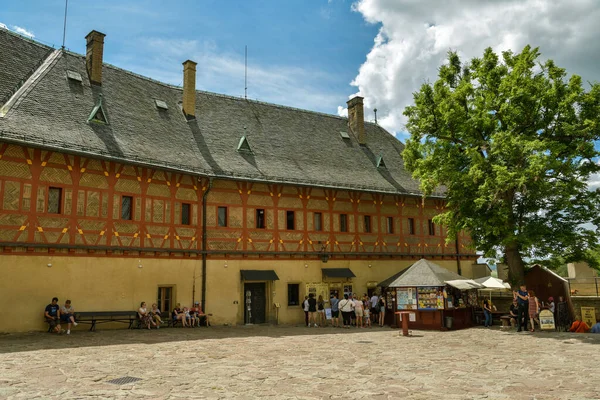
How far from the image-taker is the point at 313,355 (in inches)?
493

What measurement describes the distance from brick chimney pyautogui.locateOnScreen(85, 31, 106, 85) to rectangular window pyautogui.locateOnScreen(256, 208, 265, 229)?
339 inches

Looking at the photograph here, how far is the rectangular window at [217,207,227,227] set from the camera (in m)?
21.2

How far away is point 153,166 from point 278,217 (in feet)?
20.4

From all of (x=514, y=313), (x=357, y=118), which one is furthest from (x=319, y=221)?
(x=514, y=313)

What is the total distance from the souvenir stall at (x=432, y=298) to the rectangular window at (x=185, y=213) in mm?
8706

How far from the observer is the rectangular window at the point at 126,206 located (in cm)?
1855

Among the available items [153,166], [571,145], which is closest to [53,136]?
[153,166]

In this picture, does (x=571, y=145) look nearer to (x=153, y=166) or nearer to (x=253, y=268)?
(x=253, y=268)

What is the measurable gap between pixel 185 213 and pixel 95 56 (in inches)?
306

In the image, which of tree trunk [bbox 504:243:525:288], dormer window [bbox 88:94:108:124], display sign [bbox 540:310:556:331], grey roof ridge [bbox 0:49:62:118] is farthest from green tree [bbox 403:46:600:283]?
grey roof ridge [bbox 0:49:62:118]

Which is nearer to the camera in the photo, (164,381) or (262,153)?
(164,381)

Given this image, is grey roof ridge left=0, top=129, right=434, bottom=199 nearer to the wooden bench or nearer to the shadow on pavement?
the shadow on pavement

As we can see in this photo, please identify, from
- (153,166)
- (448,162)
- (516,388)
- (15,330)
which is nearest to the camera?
(516,388)

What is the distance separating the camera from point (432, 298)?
1984 cm
